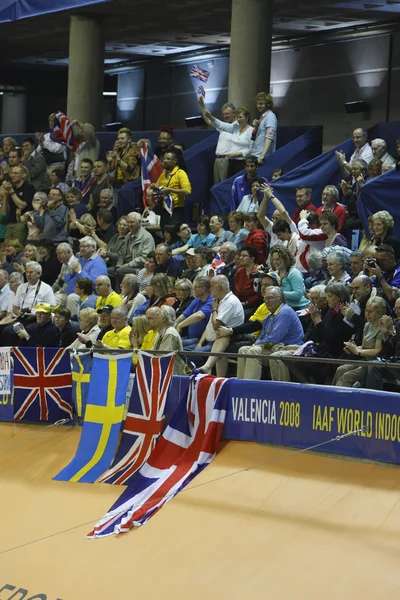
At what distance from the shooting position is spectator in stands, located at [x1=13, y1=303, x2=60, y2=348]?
45.8 ft

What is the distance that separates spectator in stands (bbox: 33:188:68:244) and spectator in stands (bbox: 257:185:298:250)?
3824 millimetres

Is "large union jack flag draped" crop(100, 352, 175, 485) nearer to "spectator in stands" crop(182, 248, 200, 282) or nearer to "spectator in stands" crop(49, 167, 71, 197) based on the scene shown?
"spectator in stands" crop(182, 248, 200, 282)

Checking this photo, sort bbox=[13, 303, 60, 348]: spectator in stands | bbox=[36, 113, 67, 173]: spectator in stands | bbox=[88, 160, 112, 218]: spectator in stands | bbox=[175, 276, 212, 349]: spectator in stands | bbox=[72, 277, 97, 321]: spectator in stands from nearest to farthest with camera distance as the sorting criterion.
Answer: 1. bbox=[175, 276, 212, 349]: spectator in stands
2. bbox=[13, 303, 60, 348]: spectator in stands
3. bbox=[72, 277, 97, 321]: spectator in stands
4. bbox=[88, 160, 112, 218]: spectator in stands
5. bbox=[36, 113, 67, 173]: spectator in stands

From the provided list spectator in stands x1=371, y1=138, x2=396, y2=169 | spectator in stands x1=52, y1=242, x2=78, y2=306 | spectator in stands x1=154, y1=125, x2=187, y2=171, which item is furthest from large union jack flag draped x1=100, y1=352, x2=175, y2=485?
spectator in stands x1=154, y1=125, x2=187, y2=171

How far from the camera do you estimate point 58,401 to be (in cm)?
1288

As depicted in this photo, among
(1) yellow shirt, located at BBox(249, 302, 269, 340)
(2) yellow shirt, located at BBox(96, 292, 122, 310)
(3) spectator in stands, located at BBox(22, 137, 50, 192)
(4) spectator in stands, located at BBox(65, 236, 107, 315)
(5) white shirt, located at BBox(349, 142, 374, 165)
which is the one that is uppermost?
(5) white shirt, located at BBox(349, 142, 374, 165)

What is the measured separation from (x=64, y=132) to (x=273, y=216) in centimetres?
608

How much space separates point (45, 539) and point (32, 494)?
115 cm

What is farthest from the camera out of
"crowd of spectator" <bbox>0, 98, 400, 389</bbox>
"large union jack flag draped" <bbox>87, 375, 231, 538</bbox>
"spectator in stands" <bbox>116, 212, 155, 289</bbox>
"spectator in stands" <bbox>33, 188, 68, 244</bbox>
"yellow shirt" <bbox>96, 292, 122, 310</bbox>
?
"spectator in stands" <bbox>33, 188, 68, 244</bbox>

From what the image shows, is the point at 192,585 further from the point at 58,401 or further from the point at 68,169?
the point at 68,169

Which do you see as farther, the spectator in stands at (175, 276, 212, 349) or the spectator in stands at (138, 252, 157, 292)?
the spectator in stands at (138, 252, 157, 292)

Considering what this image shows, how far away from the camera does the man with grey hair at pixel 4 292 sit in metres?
15.5

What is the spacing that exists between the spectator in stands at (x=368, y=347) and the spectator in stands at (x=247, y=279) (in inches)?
103

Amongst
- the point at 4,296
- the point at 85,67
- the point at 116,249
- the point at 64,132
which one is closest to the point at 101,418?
the point at 4,296
